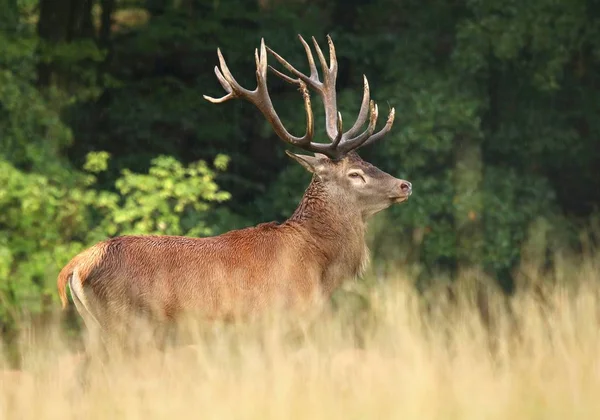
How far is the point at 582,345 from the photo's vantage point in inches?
201

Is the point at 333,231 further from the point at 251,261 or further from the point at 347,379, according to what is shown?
the point at 347,379

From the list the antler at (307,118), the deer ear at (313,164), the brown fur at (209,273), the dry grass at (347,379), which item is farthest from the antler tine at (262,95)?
the dry grass at (347,379)

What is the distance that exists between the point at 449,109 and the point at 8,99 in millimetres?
4977

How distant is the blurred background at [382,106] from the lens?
14398mm

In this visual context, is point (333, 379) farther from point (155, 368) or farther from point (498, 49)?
point (498, 49)

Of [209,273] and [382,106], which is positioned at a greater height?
[382,106]

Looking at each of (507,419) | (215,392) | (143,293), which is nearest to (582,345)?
(507,419)

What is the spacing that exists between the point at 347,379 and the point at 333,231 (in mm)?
3043

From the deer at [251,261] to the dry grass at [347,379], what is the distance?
153 cm

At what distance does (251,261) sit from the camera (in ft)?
23.4

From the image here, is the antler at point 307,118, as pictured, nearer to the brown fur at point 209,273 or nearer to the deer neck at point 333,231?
the deer neck at point 333,231

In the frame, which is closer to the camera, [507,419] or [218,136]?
[507,419]

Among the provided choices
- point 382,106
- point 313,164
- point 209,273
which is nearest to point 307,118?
point 313,164

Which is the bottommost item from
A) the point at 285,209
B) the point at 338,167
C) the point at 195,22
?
the point at 285,209
